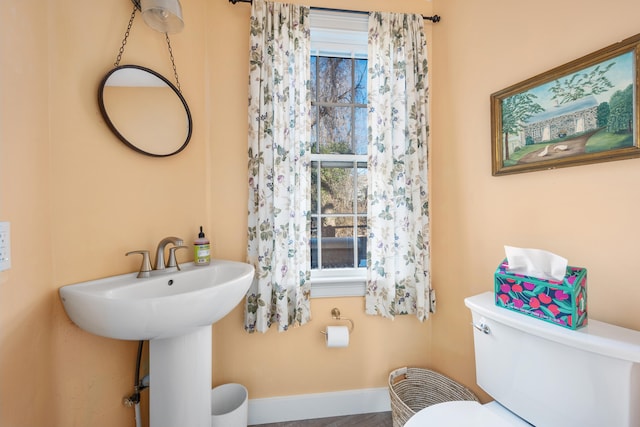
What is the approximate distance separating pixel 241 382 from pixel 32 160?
1425 millimetres

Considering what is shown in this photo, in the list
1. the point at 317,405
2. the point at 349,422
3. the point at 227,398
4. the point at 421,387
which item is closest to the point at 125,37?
the point at 227,398

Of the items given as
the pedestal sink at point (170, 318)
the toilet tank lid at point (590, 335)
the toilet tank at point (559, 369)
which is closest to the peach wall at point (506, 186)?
the toilet tank lid at point (590, 335)

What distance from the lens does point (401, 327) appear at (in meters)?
1.57

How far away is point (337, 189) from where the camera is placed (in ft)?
5.45

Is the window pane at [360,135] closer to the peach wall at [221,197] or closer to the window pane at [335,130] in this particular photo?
the window pane at [335,130]

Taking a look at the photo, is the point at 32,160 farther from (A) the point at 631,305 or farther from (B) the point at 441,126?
(A) the point at 631,305

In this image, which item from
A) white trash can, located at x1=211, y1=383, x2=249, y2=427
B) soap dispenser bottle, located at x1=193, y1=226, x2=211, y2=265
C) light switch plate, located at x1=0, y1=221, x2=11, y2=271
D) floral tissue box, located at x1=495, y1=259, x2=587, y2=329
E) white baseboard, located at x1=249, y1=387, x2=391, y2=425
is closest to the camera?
light switch plate, located at x1=0, y1=221, x2=11, y2=271

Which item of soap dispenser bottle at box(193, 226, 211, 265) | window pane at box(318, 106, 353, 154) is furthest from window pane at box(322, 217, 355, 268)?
soap dispenser bottle at box(193, 226, 211, 265)

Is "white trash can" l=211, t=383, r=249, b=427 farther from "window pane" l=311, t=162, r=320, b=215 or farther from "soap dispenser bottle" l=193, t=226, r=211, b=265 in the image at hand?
"window pane" l=311, t=162, r=320, b=215

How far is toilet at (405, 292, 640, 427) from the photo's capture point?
0.68 metres

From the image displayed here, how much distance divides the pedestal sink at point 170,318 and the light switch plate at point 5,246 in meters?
0.20

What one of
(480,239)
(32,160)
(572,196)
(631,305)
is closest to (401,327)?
(480,239)

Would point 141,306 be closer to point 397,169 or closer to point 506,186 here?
point 397,169

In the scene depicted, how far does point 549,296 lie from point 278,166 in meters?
1.27
